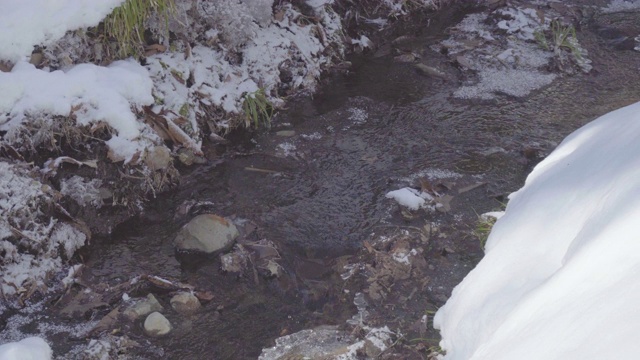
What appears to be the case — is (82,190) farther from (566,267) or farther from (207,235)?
(566,267)

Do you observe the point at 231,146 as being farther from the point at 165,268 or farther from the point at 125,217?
the point at 165,268

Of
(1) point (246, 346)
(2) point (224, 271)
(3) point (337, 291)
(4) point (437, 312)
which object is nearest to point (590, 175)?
(4) point (437, 312)

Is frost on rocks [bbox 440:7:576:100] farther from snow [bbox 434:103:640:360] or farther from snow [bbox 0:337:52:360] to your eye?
snow [bbox 0:337:52:360]

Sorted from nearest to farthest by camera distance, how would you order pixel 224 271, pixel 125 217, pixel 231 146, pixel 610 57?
pixel 224 271, pixel 125 217, pixel 231 146, pixel 610 57

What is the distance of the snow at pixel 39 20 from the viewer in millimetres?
4273

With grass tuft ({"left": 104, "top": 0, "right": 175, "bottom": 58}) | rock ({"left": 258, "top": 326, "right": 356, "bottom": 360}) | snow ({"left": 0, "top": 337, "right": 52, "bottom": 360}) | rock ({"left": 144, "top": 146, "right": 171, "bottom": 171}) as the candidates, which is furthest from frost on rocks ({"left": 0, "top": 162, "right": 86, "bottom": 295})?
rock ({"left": 258, "top": 326, "right": 356, "bottom": 360})

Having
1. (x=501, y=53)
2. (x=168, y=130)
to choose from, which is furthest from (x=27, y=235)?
(x=501, y=53)

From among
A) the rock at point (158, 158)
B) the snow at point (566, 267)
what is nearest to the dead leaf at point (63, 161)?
the rock at point (158, 158)

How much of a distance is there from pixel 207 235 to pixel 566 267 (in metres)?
2.53

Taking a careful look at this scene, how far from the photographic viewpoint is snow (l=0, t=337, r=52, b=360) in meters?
2.85

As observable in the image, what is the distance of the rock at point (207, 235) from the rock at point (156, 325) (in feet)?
2.08

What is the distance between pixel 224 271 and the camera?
3916 millimetres

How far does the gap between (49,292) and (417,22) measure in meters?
5.24

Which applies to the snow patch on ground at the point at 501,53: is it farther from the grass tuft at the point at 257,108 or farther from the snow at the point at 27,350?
the snow at the point at 27,350
